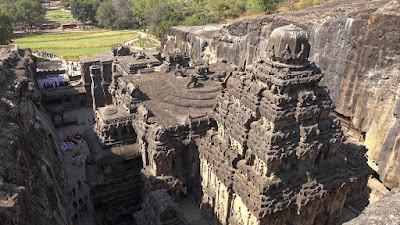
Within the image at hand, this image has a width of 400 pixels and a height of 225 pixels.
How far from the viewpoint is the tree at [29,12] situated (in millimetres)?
81625

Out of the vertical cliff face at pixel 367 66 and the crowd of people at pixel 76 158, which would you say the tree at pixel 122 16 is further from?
the vertical cliff face at pixel 367 66

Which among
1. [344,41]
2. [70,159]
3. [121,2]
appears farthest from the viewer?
[121,2]

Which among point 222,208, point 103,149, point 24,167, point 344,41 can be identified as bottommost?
point 222,208

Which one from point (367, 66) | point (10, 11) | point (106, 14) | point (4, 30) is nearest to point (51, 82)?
point (4, 30)

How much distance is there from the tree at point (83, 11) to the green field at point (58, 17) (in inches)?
462

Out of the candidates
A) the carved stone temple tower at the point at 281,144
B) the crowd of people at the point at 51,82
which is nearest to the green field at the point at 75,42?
the crowd of people at the point at 51,82

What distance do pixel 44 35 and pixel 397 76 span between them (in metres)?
84.9

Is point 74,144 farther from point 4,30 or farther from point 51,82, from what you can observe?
point 4,30

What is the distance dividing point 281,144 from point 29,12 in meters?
91.5

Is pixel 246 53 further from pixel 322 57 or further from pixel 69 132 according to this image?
pixel 69 132

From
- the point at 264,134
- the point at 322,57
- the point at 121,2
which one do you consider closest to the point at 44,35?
the point at 121,2

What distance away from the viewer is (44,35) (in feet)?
264

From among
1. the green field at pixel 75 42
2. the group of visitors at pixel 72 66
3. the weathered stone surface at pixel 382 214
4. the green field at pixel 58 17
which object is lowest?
the group of visitors at pixel 72 66

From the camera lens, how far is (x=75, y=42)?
74.2 m
